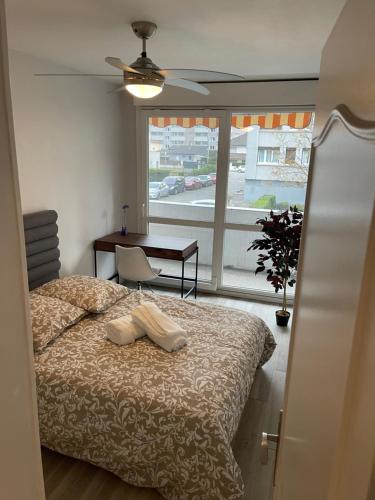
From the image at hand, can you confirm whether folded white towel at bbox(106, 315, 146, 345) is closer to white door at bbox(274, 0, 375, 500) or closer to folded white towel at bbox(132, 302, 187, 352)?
folded white towel at bbox(132, 302, 187, 352)

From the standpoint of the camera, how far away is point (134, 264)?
379cm

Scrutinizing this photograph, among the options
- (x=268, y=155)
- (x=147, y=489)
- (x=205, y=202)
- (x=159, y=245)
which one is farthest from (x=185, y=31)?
(x=147, y=489)

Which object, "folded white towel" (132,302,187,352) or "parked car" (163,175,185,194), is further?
"parked car" (163,175,185,194)

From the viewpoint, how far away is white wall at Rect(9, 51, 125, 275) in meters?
3.15

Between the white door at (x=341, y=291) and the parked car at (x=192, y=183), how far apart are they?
3617mm

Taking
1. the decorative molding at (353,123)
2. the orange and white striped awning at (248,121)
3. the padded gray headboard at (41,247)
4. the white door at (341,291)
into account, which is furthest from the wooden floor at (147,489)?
the orange and white striped awning at (248,121)

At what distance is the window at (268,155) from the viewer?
421 centimetres

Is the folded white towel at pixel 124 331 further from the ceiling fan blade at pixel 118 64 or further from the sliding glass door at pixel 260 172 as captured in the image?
the sliding glass door at pixel 260 172

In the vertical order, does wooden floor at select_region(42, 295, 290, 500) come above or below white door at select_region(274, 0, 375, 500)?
below

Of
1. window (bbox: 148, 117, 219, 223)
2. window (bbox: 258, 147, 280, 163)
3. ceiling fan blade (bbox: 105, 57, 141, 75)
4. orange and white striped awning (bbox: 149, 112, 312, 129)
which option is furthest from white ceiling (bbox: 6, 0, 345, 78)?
window (bbox: 148, 117, 219, 223)

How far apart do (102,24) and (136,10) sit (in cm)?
35

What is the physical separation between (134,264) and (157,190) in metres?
1.33

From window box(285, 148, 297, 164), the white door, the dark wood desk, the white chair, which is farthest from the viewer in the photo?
window box(285, 148, 297, 164)

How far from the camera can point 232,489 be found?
1771 millimetres
